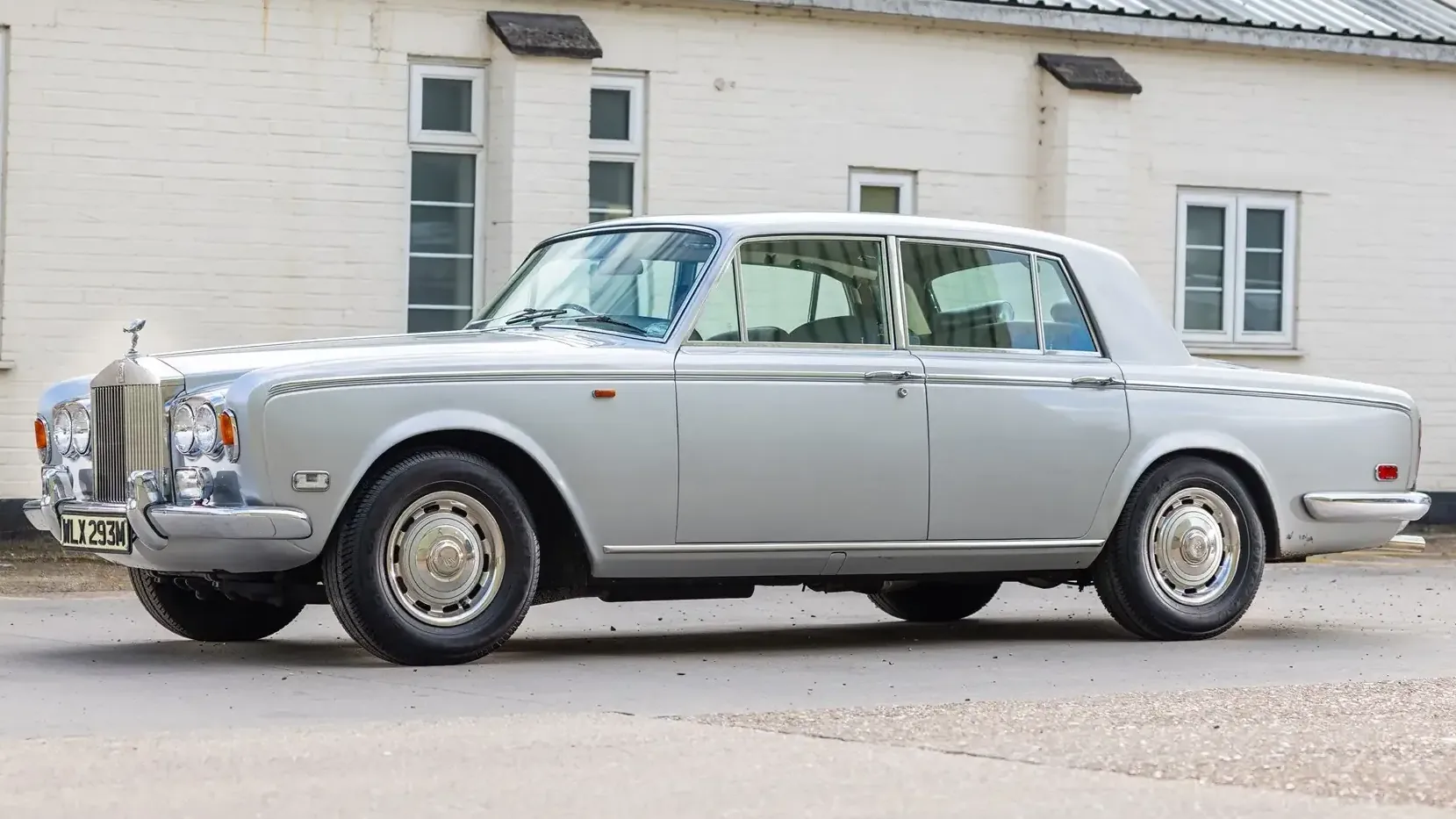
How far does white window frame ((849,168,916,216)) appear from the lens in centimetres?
1802

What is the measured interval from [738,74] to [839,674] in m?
9.61

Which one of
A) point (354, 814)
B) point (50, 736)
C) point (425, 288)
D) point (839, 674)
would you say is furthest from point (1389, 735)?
point (425, 288)

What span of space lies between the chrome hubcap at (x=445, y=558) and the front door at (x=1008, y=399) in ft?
6.31

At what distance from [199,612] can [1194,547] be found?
13.5 feet

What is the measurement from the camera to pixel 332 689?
7758 millimetres

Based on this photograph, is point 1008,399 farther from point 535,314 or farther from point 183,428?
point 183,428

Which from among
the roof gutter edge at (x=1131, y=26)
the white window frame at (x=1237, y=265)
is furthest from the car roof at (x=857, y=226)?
the white window frame at (x=1237, y=265)

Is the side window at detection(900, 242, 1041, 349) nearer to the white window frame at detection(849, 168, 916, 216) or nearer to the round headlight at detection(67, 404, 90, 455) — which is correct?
the round headlight at detection(67, 404, 90, 455)

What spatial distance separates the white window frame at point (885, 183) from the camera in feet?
59.1

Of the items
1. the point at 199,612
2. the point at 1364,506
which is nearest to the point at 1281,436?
the point at 1364,506

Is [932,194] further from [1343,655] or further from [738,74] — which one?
[1343,655]

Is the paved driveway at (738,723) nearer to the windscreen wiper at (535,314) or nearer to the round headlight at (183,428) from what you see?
the round headlight at (183,428)

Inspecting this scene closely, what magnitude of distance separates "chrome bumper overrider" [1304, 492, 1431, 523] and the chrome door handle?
1112 mm

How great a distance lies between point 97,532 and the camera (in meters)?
8.59
